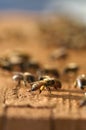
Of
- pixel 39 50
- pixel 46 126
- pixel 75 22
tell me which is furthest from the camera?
pixel 75 22

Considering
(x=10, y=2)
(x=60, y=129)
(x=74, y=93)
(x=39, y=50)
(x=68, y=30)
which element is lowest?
(x=60, y=129)

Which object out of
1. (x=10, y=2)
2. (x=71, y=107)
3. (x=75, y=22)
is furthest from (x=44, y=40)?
(x=10, y=2)

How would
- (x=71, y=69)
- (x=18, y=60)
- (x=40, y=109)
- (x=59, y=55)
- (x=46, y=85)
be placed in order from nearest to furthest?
1. (x=40, y=109)
2. (x=46, y=85)
3. (x=71, y=69)
4. (x=18, y=60)
5. (x=59, y=55)

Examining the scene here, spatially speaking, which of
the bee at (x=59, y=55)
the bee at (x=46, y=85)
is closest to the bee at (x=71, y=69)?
the bee at (x=59, y=55)

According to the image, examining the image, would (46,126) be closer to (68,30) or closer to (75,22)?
(68,30)

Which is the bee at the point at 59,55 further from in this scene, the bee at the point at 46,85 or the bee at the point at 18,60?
the bee at the point at 46,85

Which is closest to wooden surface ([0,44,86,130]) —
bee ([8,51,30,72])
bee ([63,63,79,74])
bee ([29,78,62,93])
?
bee ([29,78,62,93])

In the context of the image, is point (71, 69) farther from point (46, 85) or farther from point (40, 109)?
point (40, 109)

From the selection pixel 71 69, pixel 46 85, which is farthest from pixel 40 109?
pixel 71 69
